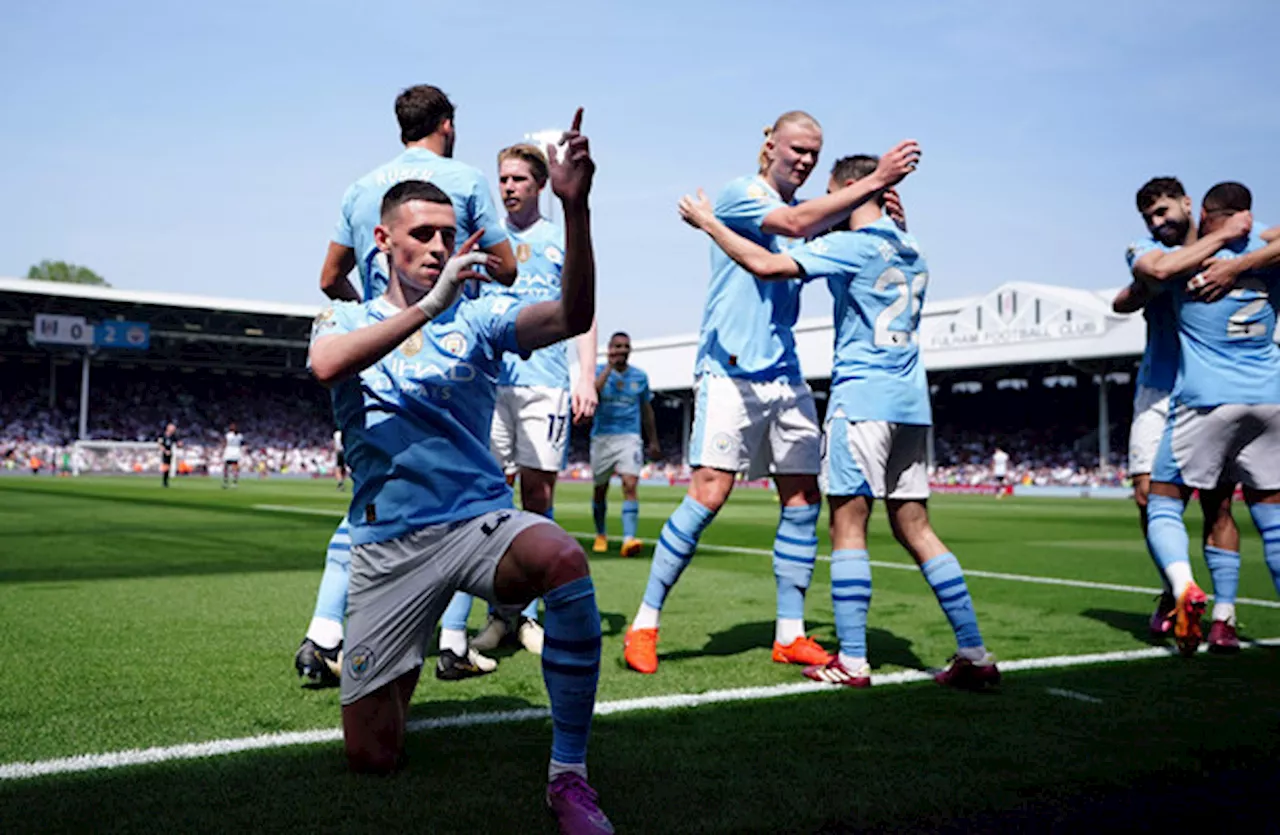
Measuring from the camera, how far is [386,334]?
8.74 feet

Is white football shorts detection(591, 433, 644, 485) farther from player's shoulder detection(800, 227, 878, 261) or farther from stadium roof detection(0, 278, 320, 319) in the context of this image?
stadium roof detection(0, 278, 320, 319)

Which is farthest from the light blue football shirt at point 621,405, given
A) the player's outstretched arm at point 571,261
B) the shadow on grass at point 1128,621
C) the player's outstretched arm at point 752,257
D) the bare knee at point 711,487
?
the player's outstretched arm at point 571,261

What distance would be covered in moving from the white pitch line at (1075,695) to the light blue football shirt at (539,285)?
2.63 meters

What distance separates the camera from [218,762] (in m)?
2.92

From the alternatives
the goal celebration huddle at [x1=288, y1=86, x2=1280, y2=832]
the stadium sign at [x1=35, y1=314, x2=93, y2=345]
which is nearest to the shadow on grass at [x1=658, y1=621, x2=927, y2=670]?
the goal celebration huddle at [x1=288, y1=86, x2=1280, y2=832]

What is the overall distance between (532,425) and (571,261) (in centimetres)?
253

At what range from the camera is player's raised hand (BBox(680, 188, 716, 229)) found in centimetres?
434

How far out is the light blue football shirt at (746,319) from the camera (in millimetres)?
4852

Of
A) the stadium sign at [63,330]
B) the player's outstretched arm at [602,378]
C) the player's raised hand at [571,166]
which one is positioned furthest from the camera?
the stadium sign at [63,330]

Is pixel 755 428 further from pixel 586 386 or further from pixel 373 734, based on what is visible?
pixel 373 734

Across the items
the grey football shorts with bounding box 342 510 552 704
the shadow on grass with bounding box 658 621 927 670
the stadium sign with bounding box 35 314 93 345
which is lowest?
the shadow on grass with bounding box 658 621 927 670

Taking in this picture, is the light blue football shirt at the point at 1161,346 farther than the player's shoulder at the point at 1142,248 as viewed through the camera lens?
Yes

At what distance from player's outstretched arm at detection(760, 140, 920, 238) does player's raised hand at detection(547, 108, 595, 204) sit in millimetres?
1803

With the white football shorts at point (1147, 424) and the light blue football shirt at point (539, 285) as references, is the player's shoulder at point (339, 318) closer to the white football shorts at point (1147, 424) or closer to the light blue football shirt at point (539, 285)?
the light blue football shirt at point (539, 285)
